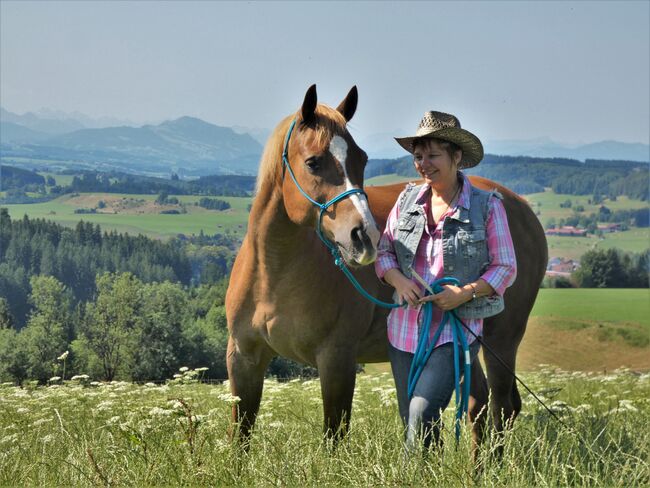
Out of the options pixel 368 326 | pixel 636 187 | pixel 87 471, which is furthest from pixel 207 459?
pixel 636 187

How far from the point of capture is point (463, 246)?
4023 millimetres

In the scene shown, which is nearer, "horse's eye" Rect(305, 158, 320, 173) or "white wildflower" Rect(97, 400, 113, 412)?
"horse's eye" Rect(305, 158, 320, 173)

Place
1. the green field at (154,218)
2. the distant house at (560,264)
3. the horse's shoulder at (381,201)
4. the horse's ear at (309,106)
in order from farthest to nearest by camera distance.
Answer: the green field at (154,218), the distant house at (560,264), the horse's shoulder at (381,201), the horse's ear at (309,106)

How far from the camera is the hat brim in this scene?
4.09 m

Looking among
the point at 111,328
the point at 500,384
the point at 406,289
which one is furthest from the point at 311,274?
the point at 111,328

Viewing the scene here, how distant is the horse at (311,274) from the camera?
14.0 ft

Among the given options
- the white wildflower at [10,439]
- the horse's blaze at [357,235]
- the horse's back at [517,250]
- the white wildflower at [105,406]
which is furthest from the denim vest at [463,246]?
the white wildflower at [10,439]

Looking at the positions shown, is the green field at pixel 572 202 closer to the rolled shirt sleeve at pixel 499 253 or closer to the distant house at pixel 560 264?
the distant house at pixel 560 264

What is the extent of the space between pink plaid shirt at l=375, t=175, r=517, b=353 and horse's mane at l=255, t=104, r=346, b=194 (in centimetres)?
73

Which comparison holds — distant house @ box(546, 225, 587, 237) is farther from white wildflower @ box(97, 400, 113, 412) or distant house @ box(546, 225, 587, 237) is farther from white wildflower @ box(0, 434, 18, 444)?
white wildflower @ box(0, 434, 18, 444)

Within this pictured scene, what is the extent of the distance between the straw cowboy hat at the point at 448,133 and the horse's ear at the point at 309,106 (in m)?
0.58

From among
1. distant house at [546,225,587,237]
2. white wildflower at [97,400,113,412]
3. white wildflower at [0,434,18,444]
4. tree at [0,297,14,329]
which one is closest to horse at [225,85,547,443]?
white wildflower at [97,400,113,412]

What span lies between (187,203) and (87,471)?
121 metres

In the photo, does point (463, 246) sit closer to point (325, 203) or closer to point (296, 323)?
point (325, 203)
